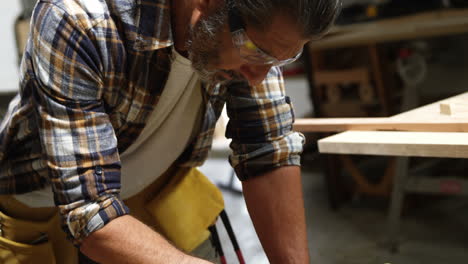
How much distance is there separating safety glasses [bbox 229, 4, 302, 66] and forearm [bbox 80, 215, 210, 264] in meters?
0.36

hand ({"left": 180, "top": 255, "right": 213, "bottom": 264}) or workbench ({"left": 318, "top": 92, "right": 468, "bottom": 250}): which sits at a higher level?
workbench ({"left": 318, "top": 92, "right": 468, "bottom": 250})

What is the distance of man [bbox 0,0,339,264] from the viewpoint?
0.80 metres

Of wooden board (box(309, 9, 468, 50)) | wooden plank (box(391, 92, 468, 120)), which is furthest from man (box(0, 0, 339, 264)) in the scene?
wooden board (box(309, 9, 468, 50))

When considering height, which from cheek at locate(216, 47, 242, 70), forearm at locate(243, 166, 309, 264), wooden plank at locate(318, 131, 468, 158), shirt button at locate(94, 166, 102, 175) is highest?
cheek at locate(216, 47, 242, 70)

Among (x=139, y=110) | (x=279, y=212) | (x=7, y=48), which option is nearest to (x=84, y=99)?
(x=139, y=110)

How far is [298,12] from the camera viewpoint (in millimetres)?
777

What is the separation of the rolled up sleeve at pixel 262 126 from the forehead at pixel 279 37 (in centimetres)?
24

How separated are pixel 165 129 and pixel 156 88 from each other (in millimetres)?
160

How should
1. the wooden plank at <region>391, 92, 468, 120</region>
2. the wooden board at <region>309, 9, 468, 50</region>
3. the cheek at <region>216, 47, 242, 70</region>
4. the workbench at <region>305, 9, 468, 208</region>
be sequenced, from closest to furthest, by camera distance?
the cheek at <region>216, 47, 242, 70</region> → the wooden plank at <region>391, 92, 468, 120</region> → the wooden board at <region>309, 9, 468, 50</region> → the workbench at <region>305, 9, 468, 208</region>

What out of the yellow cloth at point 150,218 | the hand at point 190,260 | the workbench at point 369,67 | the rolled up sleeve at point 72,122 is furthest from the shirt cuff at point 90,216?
the workbench at point 369,67

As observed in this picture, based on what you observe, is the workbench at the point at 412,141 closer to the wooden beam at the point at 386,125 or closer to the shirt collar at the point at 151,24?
the wooden beam at the point at 386,125

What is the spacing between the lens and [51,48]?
2.60ft

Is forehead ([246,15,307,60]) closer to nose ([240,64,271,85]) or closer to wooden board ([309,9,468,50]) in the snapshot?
nose ([240,64,271,85])

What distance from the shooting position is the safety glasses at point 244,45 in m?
0.83
